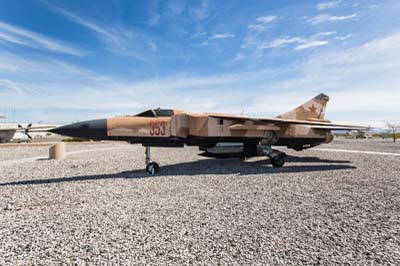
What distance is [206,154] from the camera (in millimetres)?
9953

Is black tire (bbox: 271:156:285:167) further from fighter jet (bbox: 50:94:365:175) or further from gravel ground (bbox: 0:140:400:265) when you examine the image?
gravel ground (bbox: 0:140:400:265)

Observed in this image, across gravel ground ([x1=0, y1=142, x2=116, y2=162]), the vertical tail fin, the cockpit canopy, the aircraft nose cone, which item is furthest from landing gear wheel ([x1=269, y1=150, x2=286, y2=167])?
gravel ground ([x1=0, y1=142, x2=116, y2=162])

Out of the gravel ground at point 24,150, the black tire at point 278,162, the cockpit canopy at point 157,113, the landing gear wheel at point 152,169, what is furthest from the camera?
the gravel ground at point 24,150

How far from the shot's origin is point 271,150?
10.4 meters

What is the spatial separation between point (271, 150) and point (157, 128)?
5691 mm

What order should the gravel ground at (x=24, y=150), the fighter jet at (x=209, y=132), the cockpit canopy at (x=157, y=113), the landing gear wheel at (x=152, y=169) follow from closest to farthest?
the fighter jet at (x=209, y=132), the landing gear wheel at (x=152, y=169), the cockpit canopy at (x=157, y=113), the gravel ground at (x=24, y=150)

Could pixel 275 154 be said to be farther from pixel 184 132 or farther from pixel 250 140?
pixel 184 132

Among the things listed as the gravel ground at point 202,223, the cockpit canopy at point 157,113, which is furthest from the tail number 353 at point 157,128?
the gravel ground at point 202,223

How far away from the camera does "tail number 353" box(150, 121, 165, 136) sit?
28.4 feet

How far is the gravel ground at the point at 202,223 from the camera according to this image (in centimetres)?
275

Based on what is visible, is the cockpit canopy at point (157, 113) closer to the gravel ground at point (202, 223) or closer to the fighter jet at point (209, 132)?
the fighter jet at point (209, 132)

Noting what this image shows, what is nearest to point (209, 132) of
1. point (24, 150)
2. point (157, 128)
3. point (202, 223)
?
point (157, 128)

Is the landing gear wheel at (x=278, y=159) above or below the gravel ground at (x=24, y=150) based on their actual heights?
above

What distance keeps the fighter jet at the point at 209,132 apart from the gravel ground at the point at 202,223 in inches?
83.4
